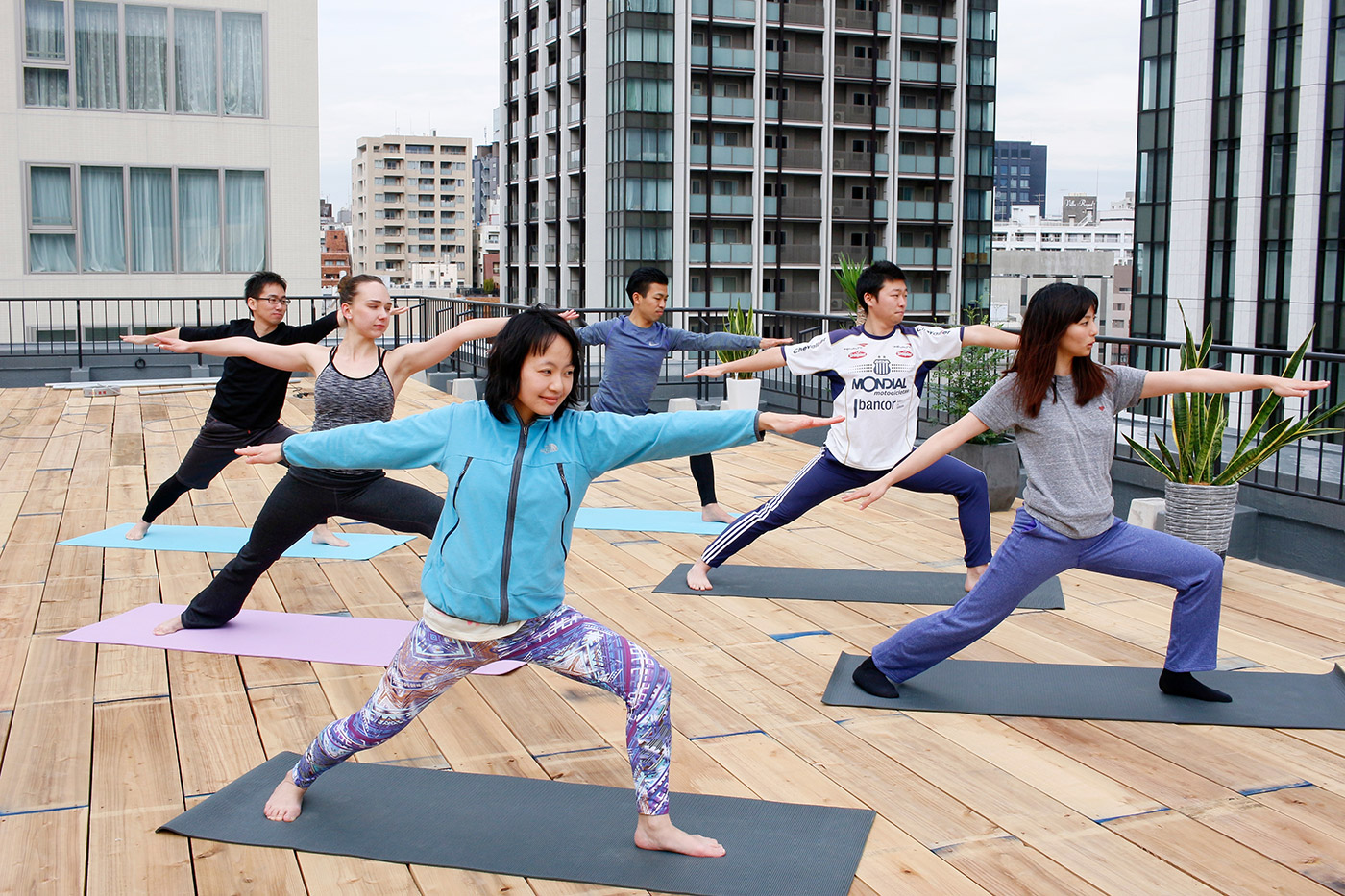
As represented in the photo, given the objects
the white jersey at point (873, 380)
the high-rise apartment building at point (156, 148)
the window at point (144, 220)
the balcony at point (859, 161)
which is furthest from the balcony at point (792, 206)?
the white jersey at point (873, 380)

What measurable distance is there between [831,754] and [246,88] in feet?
50.4

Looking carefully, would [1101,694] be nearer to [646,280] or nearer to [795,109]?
[646,280]

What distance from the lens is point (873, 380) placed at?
15.7 feet

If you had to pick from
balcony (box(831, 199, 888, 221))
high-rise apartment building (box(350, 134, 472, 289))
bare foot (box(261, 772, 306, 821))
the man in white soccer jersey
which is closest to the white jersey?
the man in white soccer jersey

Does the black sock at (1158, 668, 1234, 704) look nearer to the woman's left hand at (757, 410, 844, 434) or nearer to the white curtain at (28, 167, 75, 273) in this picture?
the woman's left hand at (757, 410, 844, 434)

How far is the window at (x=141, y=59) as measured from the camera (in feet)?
51.3

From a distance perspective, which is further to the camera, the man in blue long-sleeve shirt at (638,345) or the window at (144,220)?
the window at (144,220)

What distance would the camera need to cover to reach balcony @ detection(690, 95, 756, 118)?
5432 cm

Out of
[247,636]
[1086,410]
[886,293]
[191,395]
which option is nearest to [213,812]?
[247,636]

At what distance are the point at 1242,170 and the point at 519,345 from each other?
4766cm

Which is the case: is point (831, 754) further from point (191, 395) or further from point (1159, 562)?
point (191, 395)

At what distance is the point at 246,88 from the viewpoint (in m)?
16.3

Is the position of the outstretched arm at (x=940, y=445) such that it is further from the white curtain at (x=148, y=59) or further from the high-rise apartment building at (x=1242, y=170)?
the high-rise apartment building at (x=1242, y=170)

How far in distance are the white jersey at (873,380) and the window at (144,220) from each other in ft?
44.0
